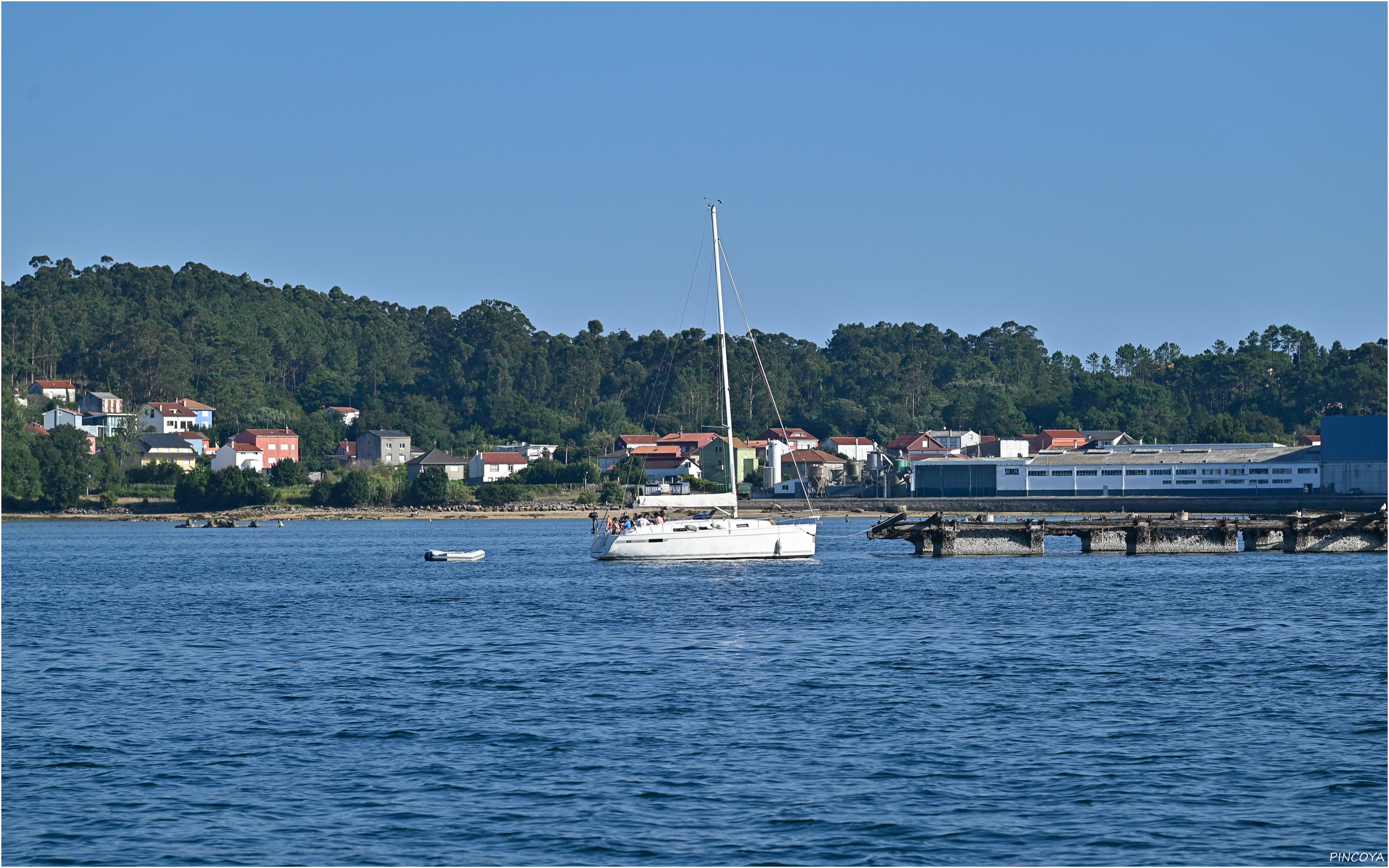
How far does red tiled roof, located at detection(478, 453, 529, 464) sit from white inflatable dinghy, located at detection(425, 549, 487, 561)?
9782cm

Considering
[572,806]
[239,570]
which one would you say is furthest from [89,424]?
[572,806]

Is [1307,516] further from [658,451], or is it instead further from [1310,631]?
[658,451]

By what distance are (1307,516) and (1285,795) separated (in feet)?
173

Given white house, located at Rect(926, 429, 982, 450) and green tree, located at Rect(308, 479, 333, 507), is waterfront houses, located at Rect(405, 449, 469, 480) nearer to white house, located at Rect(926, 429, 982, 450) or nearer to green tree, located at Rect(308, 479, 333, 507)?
green tree, located at Rect(308, 479, 333, 507)

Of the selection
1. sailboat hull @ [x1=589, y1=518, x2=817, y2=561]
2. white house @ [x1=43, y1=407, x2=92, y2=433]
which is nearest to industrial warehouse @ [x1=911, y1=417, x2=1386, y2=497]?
sailboat hull @ [x1=589, y1=518, x2=817, y2=561]

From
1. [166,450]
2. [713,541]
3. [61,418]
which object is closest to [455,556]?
[713,541]

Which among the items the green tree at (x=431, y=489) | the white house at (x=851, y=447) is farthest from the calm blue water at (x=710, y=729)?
the white house at (x=851, y=447)

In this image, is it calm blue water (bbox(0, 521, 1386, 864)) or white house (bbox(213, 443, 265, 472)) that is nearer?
calm blue water (bbox(0, 521, 1386, 864))

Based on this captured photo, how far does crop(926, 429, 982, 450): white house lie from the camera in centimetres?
18700

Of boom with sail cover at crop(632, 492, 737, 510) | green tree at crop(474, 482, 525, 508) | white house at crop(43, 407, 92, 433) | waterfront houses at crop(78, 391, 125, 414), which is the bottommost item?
green tree at crop(474, 482, 525, 508)

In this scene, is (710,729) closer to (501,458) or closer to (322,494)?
(322,494)

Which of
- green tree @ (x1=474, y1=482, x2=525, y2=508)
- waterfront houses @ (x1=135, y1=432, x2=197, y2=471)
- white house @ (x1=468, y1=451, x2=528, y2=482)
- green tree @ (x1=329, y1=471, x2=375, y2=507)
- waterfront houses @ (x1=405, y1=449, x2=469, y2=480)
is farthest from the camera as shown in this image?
waterfront houses @ (x1=135, y1=432, x2=197, y2=471)

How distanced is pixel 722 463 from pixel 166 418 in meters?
86.7

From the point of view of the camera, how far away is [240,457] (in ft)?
578
